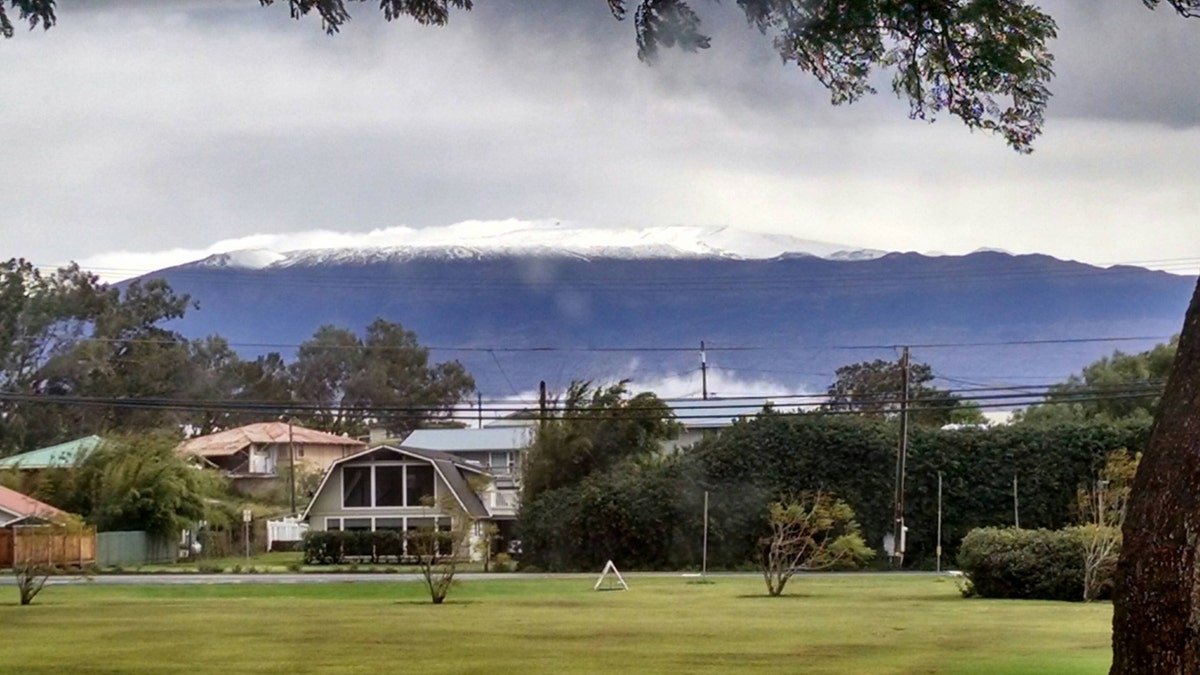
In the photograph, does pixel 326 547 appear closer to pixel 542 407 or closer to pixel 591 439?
pixel 542 407

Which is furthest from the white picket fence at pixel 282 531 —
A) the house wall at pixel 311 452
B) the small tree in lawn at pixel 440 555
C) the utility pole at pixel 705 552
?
the small tree in lawn at pixel 440 555

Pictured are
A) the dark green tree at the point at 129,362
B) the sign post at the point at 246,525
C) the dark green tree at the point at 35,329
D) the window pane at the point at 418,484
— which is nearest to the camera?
the sign post at the point at 246,525

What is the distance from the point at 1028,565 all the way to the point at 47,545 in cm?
2166

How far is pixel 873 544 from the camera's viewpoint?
49.8 meters

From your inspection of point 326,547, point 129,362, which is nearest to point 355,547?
point 326,547

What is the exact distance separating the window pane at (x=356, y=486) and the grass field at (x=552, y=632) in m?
26.0

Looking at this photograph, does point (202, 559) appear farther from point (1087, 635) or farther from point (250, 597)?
point (1087, 635)

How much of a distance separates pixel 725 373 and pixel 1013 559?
161725 millimetres

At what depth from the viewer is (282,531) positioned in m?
66.4

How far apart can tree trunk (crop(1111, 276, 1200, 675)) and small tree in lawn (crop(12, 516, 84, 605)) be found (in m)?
24.8

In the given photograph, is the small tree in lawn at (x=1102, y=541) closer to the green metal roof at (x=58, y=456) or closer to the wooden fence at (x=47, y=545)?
the wooden fence at (x=47, y=545)

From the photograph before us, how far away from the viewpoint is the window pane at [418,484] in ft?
200

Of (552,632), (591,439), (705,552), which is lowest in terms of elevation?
(705,552)

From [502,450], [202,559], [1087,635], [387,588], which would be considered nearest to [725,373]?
[502,450]
